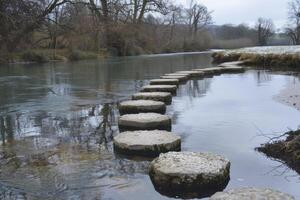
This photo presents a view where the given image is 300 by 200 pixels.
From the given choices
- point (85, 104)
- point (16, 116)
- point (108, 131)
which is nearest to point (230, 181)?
point (108, 131)

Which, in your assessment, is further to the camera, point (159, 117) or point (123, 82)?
point (123, 82)

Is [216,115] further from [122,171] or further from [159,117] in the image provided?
[122,171]

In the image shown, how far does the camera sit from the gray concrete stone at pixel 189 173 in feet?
11.0

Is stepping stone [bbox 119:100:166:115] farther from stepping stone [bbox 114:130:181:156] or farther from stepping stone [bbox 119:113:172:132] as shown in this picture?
stepping stone [bbox 114:130:181:156]

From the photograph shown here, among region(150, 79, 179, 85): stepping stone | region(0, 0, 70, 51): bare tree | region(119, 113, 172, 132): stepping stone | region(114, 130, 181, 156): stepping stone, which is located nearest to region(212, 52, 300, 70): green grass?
region(150, 79, 179, 85): stepping stone

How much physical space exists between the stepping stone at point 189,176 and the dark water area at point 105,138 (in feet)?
0.31

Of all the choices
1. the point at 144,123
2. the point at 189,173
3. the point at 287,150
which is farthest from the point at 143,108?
the point at 189,173

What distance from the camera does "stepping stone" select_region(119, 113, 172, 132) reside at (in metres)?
5.30

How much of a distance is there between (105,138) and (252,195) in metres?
2.47

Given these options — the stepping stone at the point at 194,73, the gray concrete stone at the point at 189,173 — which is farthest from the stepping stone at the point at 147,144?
the stepping stone at the point at 194,73

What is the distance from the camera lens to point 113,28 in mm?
18656

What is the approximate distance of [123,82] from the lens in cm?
1136

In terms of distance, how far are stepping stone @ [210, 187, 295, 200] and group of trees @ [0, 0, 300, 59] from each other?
13.7 feet

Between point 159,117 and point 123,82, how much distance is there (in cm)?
600
